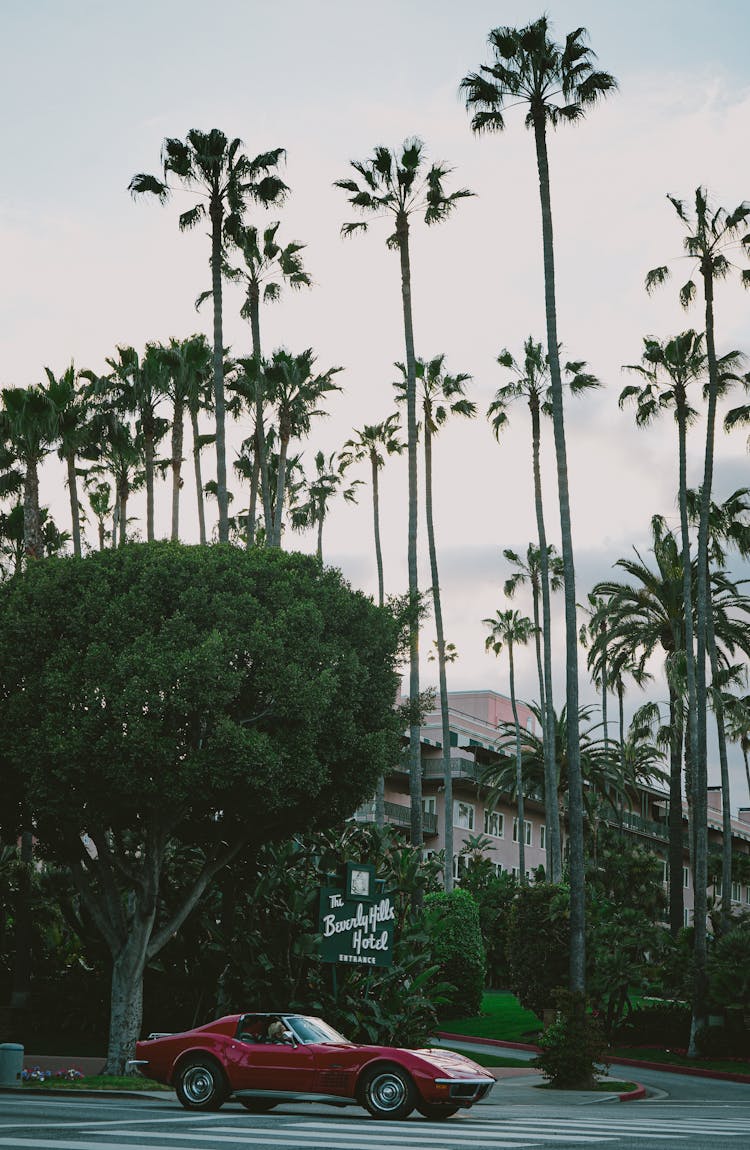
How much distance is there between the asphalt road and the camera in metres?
11.3

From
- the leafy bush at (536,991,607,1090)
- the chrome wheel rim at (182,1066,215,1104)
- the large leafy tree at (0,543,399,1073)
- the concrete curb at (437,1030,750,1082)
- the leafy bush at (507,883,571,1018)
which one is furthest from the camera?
the leafy bush at (507,883,571,1018)

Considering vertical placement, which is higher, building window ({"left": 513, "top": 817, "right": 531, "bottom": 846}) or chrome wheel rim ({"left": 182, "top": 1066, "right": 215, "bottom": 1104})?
building window ({"left": 513, "top": 817, "right": 531, "bottom": 846})

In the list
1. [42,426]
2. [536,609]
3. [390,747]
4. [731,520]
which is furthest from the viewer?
[536,609]

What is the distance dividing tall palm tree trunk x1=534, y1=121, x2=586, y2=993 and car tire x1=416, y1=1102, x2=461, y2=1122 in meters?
10.6

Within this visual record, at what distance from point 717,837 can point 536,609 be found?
41.0 m

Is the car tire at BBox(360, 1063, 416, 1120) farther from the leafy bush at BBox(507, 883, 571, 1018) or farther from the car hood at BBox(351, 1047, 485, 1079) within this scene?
the leafy bush at BBox(507, 883, 571, 1018)

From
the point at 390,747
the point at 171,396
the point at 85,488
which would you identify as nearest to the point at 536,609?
the point at 85,488

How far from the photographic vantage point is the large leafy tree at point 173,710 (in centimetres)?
2223

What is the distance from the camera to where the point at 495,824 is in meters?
74.5

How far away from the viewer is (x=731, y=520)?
1842 inches

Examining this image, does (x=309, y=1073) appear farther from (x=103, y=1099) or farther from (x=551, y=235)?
(x=551, y=235)

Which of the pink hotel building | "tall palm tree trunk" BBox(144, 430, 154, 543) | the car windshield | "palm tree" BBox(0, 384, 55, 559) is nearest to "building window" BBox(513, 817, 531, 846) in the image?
the pink hotel building

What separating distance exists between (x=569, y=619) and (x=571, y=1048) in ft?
30.8

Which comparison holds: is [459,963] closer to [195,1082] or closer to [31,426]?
[31,426]
